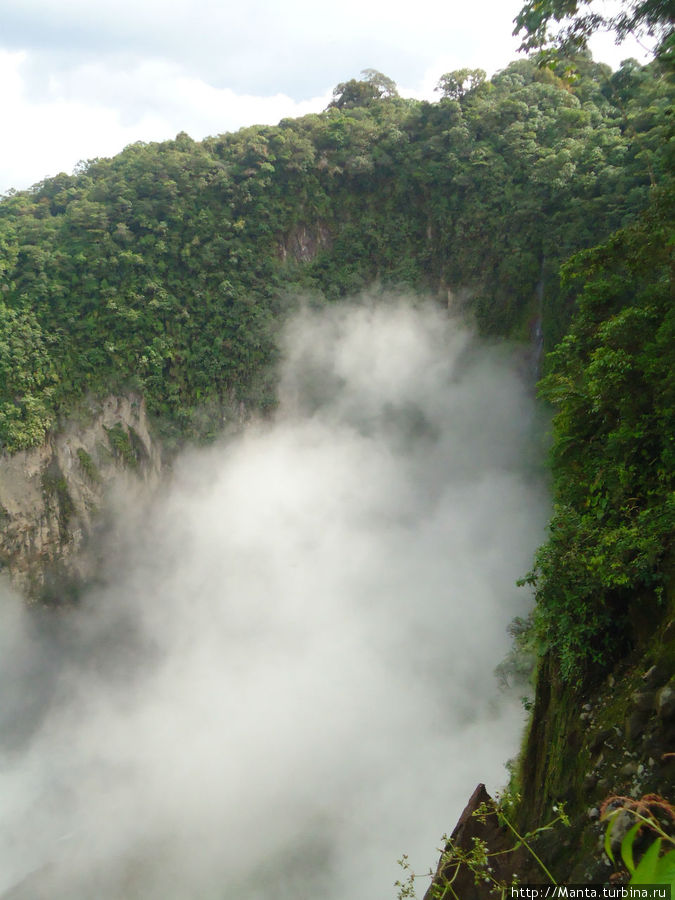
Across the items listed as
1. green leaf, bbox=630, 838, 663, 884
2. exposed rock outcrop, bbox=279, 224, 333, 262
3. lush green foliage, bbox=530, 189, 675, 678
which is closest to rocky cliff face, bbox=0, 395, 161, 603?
exposed rock outcrop, bbox=279, 224, 333, 262

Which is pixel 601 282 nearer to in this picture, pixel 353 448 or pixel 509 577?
pixel 509 577

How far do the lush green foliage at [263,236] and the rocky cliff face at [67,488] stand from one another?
0.82 m

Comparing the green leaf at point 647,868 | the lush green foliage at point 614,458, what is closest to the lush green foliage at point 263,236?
the lush green foliage at point 614,458

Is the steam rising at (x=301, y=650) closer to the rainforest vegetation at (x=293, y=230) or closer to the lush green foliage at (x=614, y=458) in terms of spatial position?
the rainforest vegetation at (x=293, y=230)

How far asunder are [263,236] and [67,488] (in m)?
12.1

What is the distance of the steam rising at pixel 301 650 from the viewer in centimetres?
1498

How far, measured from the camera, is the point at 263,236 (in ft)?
74.7

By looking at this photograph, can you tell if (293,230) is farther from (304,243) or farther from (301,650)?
(301,650)

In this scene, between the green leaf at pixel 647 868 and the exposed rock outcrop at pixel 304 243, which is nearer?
the green leaf at pixel 647 868

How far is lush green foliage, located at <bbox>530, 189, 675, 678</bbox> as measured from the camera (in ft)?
16.2

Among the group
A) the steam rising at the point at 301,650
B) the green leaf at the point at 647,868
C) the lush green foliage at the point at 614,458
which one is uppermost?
the steam rising at the point at 301,650

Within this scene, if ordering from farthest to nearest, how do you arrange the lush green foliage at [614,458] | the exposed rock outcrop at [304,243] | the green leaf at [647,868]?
the exposed rock outcrop at [304,243] → the lush green foliage at [614,458] → the green leaf at [647,868]

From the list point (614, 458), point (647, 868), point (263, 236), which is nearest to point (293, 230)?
point (263, 236)

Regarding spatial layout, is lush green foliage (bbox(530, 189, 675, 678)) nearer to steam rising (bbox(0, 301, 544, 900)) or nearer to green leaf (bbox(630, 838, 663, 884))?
green leaf (bbox(630, 838, 663, 884))
